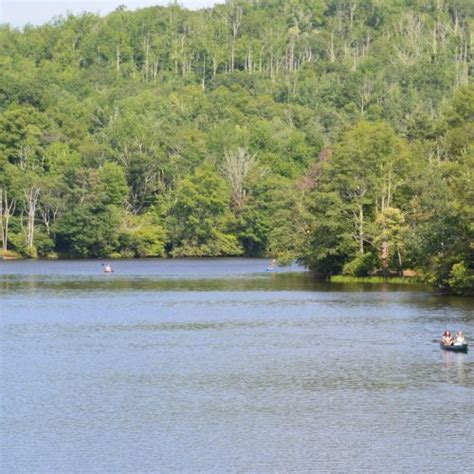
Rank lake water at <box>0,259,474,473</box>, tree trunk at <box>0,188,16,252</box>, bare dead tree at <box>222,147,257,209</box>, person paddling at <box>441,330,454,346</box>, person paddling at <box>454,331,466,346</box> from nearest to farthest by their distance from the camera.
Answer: lake water at <box>0,259,474,473</box>, person paddling at <box>454,331,466,346</box>, person paddling at <box>441,330,454,346</box>, tree trunk at <box>0,188,16,252</box>, bare dead tree at <box>222,147,257,209</box>

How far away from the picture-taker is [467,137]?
334 feet

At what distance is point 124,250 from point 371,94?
71755 mm

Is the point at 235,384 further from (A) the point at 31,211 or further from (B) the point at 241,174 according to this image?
(B) the point at 241,174

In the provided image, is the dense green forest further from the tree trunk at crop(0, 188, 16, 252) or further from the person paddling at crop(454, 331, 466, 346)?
the person paddling at crop(454, 331, 466, 346)

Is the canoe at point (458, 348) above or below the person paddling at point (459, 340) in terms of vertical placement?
below

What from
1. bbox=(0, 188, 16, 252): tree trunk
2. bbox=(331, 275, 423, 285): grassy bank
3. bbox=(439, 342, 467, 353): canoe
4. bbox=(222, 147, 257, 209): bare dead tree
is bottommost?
bbox=(439, 342, 467, 353): canoe

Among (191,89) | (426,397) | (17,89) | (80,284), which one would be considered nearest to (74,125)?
(17,89)

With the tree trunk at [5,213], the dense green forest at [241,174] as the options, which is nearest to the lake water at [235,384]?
the dense green forest at [241,174]

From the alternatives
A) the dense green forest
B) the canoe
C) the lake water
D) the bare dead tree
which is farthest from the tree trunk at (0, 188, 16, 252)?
the canoe

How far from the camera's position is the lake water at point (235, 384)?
34.8m

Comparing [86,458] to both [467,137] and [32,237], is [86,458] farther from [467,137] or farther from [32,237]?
[32,237]

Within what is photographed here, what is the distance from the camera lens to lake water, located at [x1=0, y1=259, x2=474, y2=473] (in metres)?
34.8

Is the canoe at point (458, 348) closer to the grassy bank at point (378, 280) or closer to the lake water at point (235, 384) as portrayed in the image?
the lake water at point (235, 384)

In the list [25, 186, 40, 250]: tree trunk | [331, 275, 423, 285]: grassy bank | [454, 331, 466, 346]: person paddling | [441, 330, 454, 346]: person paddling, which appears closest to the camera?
[454, 331, 466, 346]: person paddling
